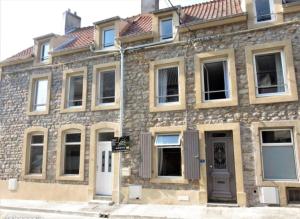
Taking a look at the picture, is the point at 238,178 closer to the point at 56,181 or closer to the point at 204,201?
the point at 204,201

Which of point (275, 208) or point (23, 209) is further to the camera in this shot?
point (23, 209)

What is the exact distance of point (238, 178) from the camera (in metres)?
8.36

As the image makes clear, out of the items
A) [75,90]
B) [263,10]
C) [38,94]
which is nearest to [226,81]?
[263,10]

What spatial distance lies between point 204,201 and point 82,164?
16.4ft

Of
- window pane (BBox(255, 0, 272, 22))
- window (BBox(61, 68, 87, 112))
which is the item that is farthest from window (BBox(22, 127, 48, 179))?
window pane (BBox(255, 0, 272, 22))

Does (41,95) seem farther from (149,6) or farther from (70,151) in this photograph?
(149,6)

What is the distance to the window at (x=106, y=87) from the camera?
35.9ft

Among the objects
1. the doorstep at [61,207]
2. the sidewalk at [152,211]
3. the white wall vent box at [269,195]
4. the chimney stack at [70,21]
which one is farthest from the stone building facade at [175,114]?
the chimney stack at [70,21]

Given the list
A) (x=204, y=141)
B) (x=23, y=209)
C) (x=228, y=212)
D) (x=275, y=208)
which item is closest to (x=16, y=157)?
(x=23, y=209)

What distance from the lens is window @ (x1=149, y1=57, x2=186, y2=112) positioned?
9.69 m

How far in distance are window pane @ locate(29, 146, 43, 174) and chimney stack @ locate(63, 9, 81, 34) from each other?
22.2 ft

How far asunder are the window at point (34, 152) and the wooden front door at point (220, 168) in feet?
23.0

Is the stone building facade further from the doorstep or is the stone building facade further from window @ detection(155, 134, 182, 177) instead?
the doorstep

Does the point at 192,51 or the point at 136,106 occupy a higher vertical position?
the point at 192,51
